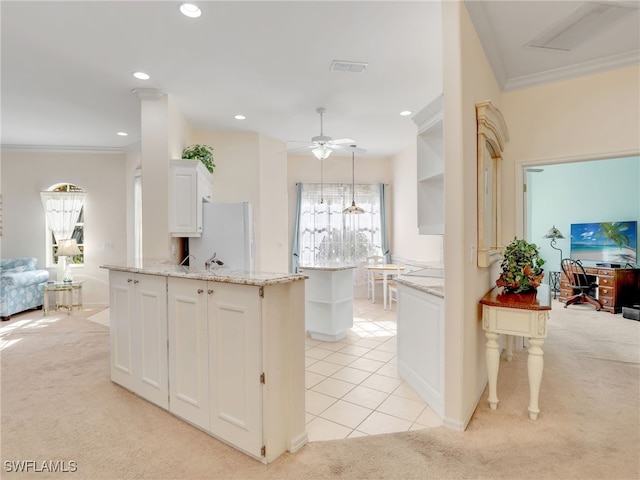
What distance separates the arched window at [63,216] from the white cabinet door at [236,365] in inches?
224

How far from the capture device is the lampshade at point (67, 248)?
19.5ft

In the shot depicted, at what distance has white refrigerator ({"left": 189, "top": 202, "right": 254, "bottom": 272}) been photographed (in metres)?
4.38

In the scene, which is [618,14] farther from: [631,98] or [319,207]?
[319,207]

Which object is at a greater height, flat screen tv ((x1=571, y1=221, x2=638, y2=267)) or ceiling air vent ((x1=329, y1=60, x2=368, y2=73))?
ceiling air vent ((x1=329, y1=60, x2=368, y2=73))

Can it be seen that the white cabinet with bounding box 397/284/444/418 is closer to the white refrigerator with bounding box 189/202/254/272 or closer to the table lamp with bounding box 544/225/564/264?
the white refrigerator with bounding box 189/202/254/272

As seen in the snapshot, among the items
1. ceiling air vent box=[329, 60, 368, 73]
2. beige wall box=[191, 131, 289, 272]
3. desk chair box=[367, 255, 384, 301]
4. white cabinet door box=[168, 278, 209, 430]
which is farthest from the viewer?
desk chair box=[367, 255, 384, 301]

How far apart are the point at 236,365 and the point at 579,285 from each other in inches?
258

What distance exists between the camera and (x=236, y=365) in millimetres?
1978

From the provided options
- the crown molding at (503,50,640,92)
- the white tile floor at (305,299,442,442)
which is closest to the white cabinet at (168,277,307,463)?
the white tile floor at (305,299,442,442)

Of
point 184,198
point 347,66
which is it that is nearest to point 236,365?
point 184,198

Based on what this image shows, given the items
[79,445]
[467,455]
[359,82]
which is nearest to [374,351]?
[467,455]

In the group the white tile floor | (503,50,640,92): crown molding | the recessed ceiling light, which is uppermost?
the recessed ceiling light

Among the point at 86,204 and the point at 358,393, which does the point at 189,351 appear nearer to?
the point at 358,393

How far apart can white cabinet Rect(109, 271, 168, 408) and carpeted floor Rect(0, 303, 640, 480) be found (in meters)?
0.13
